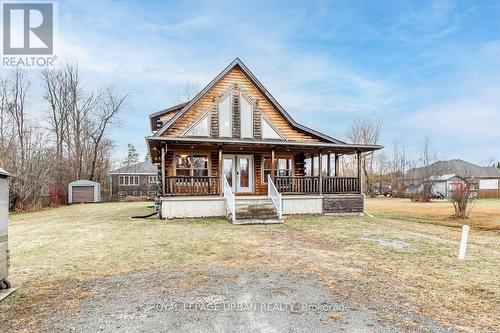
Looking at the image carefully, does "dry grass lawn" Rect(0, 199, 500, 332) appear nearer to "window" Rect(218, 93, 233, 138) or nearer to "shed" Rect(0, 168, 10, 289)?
"shed" Rect(0, 168, 10, 289)

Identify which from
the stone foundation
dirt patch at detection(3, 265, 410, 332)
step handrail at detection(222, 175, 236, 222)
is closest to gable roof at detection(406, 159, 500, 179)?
the stone foundation

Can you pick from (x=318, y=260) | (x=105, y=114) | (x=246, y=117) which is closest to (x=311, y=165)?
(x=246, y=117)

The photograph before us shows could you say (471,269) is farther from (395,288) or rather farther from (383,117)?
(383,117)

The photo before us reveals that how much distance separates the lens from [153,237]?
9898 mm

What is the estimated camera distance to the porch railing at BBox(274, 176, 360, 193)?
52.4ft

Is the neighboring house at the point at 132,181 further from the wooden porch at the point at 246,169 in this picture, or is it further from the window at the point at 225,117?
the window at the point at 225,117

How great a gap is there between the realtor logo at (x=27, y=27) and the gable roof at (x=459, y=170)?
149 ft

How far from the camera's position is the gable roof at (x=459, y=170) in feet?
152

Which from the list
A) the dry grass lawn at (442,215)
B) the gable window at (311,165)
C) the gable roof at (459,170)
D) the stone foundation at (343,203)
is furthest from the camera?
the gable roof at (459,170)

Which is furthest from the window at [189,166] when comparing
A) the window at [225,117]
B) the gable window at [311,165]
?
the gable window at [311,165]

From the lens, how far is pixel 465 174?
45031 mm

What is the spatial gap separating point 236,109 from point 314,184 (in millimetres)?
5677

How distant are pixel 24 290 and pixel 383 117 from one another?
161 feet

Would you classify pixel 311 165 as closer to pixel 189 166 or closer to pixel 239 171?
pixel 239 171
